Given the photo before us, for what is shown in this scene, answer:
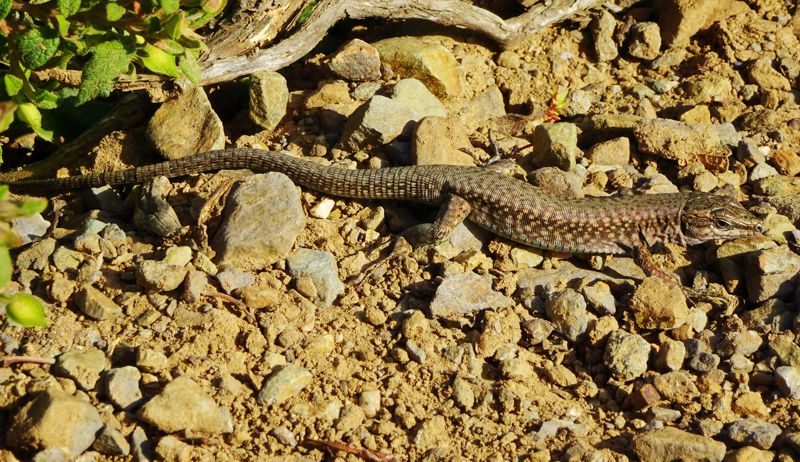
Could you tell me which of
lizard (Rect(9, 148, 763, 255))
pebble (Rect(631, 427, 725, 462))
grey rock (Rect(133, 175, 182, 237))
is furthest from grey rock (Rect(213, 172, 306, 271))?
pebble (Rect(631, 427, 725, 462))

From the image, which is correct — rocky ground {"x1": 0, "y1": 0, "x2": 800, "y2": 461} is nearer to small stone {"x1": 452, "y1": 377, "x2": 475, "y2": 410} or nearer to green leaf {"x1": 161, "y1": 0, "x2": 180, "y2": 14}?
small stone {"x1": 452, "y1": 377, "x2": 475, "y2": 410}

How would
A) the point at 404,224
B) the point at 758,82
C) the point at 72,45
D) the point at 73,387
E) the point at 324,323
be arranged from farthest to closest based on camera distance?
the point at 758,82 < the point at 404,224 < the point at 324,323 < the point at 72,45 < the point at 73,387

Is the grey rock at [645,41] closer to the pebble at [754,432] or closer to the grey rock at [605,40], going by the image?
the grey rock at [605,40]

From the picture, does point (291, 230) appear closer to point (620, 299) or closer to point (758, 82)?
point (620, 299)

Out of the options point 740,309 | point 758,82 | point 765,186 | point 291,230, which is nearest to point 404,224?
point 291,230

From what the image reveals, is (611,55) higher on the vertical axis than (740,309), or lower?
higher
